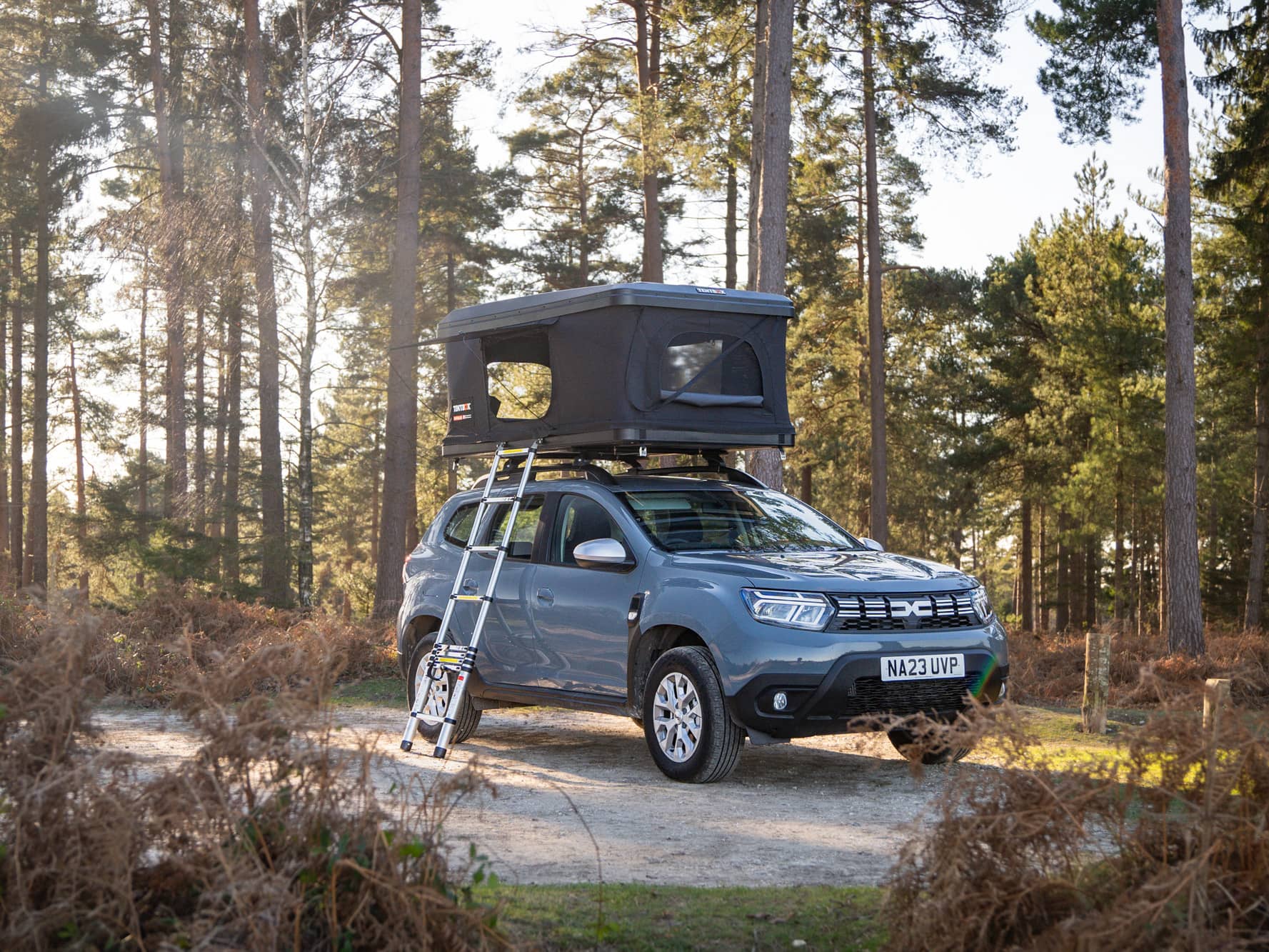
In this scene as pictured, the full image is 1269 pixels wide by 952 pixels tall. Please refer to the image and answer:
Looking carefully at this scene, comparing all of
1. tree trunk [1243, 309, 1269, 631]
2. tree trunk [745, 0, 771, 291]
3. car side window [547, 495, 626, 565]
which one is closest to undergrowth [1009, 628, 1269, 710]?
car side window [547, 495, 626, 565]

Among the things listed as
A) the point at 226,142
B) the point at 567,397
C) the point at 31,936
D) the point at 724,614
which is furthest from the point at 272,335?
the point at 31,936

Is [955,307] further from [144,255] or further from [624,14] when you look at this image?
[144,255]

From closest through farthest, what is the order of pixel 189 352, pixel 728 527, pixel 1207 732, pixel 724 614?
pixel 1207 732
pixel 724 614
pixel 728 527
pixel 189 352

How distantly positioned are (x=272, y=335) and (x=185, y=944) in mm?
21539

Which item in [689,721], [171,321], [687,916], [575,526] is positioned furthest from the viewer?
[171,321]

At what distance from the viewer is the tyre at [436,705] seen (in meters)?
10.1

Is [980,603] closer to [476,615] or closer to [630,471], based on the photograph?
[630,471]

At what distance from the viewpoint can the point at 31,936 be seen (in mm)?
3547

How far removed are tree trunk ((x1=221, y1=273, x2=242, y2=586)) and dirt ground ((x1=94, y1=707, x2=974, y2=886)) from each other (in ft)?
47.2

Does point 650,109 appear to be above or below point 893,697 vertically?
above

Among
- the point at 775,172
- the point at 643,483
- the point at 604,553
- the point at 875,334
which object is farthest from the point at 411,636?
the point at 875,334

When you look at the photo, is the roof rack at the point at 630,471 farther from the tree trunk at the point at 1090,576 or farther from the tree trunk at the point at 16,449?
the tree trunk at the point at 16,449

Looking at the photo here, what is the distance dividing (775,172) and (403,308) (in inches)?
283

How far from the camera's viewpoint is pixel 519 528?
32.8 feet
